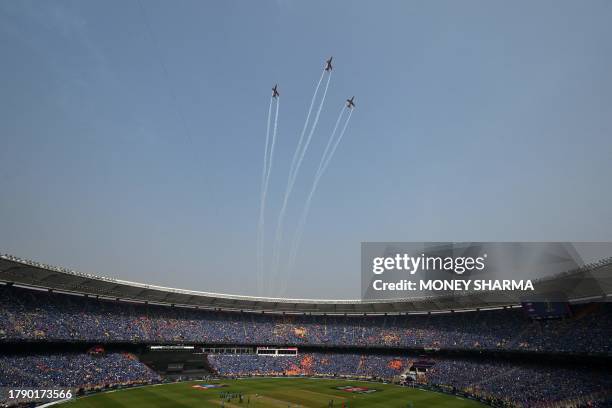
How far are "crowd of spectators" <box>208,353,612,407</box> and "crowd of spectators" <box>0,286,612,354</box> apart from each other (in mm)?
2964

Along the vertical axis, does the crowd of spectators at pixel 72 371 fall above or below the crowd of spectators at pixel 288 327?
below

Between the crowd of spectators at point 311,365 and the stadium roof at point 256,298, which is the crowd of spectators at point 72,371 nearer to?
the stadium roof at point 256,298

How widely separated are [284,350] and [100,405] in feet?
145

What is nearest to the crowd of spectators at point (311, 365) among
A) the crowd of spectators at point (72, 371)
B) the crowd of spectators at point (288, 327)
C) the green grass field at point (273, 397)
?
the crowd of spectators at point (288, 327)

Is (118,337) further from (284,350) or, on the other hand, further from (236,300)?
(284,350)

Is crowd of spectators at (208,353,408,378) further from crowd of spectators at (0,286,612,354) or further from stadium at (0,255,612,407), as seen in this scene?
crowd of spectators at (0,286,612,354)

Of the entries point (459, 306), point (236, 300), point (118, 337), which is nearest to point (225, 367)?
point (236, 300)

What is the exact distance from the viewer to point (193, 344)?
73.2m

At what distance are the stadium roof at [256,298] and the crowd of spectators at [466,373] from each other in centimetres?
1000

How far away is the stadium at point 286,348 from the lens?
159ft

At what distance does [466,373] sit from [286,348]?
37026 mm

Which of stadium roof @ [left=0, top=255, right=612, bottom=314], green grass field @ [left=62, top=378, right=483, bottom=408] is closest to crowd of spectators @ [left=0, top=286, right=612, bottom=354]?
stadium roof @ [left=0, top=255, right=612, bottom=314]

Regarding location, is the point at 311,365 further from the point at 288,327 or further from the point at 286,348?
the point at 288,327

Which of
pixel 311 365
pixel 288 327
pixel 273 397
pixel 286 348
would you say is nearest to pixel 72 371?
pixel 273 397
